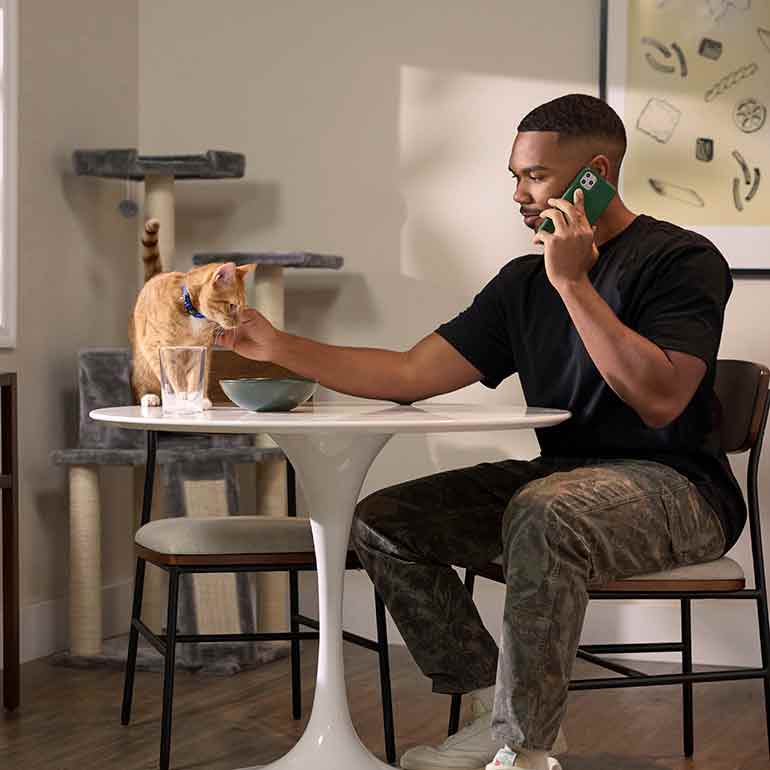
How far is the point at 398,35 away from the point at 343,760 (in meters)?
2.11

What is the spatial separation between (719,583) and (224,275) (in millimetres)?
1002

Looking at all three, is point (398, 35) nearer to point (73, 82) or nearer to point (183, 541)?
point (73, 82)

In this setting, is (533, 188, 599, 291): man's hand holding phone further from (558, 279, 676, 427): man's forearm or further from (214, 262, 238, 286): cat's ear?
(214, 262, 238, 286): cat's ear

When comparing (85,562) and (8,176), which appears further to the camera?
(85,562)

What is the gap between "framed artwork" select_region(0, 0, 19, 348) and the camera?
3348 mm

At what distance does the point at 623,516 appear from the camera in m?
2.14

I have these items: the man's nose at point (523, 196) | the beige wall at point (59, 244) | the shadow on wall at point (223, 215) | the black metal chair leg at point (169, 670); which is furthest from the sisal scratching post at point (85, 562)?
the man's nose at point (523, 196)

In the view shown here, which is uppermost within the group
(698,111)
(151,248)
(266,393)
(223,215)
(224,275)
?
(698,111)

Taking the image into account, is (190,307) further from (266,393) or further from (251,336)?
(266,393)

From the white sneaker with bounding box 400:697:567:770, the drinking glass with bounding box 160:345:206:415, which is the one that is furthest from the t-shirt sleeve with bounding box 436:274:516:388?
the white sneaker with bounding box 400:697:567:770

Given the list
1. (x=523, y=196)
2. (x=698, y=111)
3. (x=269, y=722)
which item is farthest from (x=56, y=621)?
(x=698, y=111)

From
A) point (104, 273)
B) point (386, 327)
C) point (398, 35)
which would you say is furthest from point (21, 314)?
point (398, 35)

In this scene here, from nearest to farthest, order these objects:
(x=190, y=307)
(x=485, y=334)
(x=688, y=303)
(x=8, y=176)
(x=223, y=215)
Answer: (x=688, y=303) → (x=190, y=307) → (x=485, y=334) → (x=8, y=176) → (x=223, y=215)

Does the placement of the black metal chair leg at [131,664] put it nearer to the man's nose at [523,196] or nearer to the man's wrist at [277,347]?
the man's wrist at [277,347]
